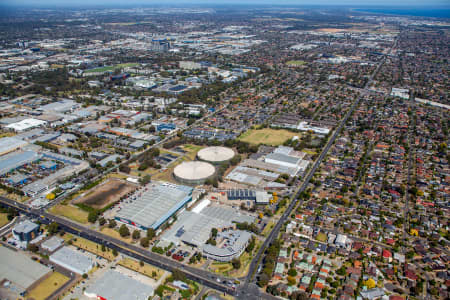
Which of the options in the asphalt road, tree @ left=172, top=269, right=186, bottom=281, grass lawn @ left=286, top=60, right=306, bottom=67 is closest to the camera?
tree @ left=172, top=269, right=186, bottom=281

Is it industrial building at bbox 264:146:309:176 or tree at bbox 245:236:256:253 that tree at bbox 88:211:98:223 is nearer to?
tree at bbox 245:236:256:253

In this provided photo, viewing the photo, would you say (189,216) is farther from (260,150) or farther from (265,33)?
(265,33)

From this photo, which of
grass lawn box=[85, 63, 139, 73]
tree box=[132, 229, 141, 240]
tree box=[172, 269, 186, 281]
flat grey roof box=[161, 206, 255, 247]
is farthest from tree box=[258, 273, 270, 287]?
grass lawn box=[85, 63, 139, 73]

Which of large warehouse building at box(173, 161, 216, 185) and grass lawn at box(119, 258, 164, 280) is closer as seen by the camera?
grass lawn at box(119, 258, 164, 280)

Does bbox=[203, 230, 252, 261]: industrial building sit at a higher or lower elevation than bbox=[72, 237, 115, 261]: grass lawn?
higher

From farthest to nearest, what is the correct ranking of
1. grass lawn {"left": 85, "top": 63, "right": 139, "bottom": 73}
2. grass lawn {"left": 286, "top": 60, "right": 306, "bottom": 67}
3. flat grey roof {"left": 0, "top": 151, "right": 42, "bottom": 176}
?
grass lawn {"left": 286, "top": 60, "right": 306, "bottom": 67} < grass lawn {"left": 85, "top": 63, "right": 139, "bottom": 73} < flat grey roof {"left": 0, "top": 151, "right": 42, "bottom": 176}

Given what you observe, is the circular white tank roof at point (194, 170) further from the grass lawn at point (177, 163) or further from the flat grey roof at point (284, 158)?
the flat grey roof at point (284, 158)

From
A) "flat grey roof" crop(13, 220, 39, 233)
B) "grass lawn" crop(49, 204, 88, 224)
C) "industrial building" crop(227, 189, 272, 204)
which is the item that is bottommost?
"grass lawn" crop(49, 204, 88, 224)

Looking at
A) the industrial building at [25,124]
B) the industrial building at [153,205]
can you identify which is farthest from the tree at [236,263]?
the industrial building at [25,124]
